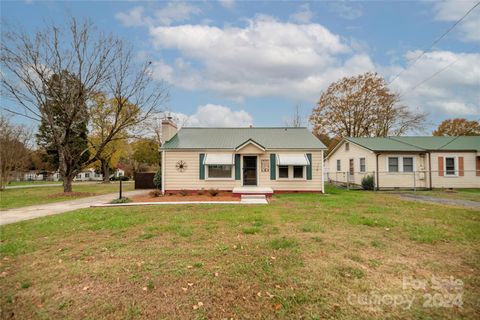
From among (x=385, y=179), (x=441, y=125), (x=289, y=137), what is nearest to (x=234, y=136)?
(x=289, y=137)

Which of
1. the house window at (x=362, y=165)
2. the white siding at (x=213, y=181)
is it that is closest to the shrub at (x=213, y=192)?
the white siding at (x=213, y=181)

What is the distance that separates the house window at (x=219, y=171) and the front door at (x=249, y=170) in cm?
102

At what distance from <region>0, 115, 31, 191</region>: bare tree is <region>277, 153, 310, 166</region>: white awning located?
23.8 m

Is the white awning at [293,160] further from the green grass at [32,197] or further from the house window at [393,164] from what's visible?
the green grass at [32,197]

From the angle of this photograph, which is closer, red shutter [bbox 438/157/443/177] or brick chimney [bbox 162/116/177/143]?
brick chimney [bbox 162/116/177/143]

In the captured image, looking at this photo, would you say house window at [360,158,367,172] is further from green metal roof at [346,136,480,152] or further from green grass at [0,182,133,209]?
green grass at [0,182,133,209]

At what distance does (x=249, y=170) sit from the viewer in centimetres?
1603

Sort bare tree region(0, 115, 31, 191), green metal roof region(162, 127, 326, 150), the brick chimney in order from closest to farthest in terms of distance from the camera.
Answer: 1. green metal roof region(162, 127, 326, 150)
2. the brick chimney
3. bare tree region(0, 115, 31, 191)

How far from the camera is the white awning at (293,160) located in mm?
15253

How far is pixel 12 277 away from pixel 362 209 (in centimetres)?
1009

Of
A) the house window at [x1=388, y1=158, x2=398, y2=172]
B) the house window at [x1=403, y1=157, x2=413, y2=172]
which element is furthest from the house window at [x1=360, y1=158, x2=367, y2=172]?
the house window at [x1=403, y1=157, x2=413, y2=172]

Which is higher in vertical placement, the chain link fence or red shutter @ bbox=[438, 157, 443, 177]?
red shutter @ bbox=[438, 157, 443, 177]

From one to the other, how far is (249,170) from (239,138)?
2.74 metres

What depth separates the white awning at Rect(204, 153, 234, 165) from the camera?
1538 cm
